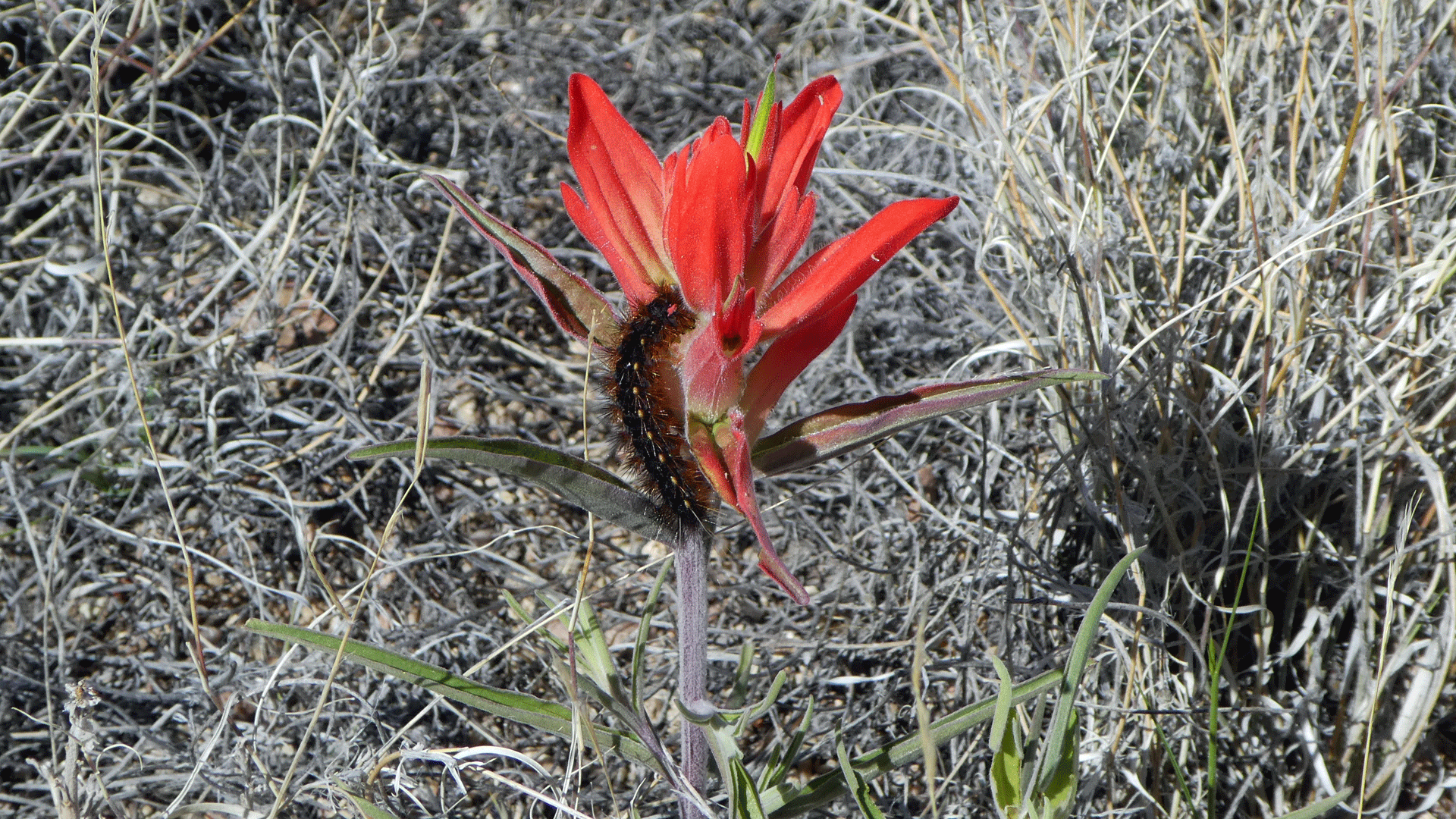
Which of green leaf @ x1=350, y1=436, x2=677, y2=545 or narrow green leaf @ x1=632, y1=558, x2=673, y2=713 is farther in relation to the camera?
narrow green leaf @ x1=632, y1=558, x2=673, y2=713

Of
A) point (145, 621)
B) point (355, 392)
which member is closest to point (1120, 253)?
point (355, 392)

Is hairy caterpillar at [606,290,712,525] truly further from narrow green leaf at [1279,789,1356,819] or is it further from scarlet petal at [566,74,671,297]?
narrow green leaf at [1279,789,1356,819]

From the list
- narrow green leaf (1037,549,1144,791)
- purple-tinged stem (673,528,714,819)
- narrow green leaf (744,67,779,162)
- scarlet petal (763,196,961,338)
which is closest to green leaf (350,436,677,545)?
purple-tinged stem (673,528,714,819)

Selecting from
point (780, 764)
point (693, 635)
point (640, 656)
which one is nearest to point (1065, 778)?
point (780, 764)

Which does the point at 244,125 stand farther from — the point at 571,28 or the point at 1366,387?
the point at 1366,387

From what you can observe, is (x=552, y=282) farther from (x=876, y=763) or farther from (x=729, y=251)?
(x=876, y=763)

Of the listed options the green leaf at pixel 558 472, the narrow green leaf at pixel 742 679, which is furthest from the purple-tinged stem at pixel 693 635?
the narrow green leaf at pixel 742 679

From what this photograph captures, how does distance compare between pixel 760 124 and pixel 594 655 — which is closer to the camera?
pixel 760 124

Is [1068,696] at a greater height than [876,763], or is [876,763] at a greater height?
[1068,696]
